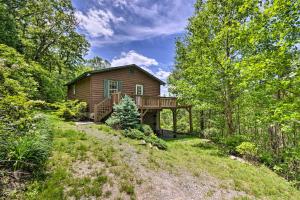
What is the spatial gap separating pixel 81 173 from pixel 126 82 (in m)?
11.1

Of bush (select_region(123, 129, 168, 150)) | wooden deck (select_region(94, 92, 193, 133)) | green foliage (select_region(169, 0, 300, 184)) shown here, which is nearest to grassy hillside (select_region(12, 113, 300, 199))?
bush (select_region(123, 129, 168, 150))

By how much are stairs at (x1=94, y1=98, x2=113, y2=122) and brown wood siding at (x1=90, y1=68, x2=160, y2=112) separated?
4.04ft

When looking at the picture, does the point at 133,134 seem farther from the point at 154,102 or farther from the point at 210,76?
the point at 210,76

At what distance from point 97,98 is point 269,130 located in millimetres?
14200

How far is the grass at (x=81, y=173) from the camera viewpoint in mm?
4035

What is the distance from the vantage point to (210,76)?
1169 centimetres

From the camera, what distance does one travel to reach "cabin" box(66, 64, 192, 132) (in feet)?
42.6

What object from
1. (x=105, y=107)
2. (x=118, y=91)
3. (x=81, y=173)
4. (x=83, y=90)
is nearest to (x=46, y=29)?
(x=83, y=90)

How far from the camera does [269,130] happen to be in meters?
14.9

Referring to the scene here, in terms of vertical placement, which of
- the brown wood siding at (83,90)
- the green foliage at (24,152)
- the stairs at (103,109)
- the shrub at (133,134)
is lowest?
the shrub at (133,134)

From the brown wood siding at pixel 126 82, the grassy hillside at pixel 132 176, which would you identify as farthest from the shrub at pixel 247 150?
the brown wood siding at pixel 126 82

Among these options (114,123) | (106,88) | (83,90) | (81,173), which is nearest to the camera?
(81,173)

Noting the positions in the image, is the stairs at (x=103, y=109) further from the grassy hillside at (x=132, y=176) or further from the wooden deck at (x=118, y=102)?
the grassy hillside at (x=132, y=176)

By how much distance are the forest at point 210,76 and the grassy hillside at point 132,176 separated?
62 centimetres
